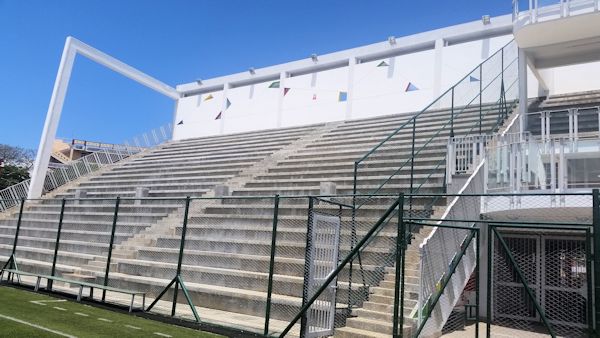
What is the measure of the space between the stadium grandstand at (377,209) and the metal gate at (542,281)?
0.16ft

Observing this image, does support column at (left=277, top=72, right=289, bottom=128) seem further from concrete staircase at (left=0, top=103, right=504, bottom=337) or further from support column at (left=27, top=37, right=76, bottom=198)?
support column at (left=27, top=37, right=76, bottom=198)

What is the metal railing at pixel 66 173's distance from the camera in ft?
76.2

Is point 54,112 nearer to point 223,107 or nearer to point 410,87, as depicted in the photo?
point 223,107

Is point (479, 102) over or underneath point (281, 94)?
underneath

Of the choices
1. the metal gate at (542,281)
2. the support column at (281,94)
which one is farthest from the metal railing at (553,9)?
the support column at (281,94)

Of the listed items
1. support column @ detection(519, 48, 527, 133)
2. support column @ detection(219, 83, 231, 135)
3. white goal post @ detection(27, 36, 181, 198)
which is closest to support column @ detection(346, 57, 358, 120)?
support column @ detection(219, 83, 231, 135)

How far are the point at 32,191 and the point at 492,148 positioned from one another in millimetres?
21153

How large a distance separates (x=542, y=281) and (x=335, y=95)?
57.5 ft

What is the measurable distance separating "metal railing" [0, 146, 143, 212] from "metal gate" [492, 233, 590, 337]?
2047 cm

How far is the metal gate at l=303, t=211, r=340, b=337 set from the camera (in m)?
7.28

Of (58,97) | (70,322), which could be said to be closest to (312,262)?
(70,322)

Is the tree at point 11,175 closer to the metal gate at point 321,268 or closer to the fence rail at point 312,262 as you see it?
the fence rail at point 312,262

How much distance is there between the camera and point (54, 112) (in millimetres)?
24734

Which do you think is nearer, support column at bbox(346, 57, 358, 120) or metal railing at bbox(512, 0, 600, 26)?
metal railing at bbox(512, 0, 600, 26)
